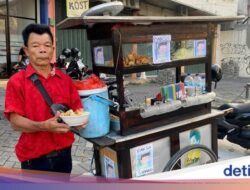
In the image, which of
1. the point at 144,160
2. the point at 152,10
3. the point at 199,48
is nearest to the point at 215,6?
the point at 152,10

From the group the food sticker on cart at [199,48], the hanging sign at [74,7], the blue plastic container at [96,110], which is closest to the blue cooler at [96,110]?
the blue plastic container at [96,110]

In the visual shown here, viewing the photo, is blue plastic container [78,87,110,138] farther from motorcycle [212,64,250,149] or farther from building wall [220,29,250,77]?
building wall [220,29,250,77]

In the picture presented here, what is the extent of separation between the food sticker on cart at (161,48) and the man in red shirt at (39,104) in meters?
0.74

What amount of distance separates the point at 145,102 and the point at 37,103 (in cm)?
108

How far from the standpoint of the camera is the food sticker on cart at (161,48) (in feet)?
9.11

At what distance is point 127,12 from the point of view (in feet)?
46.0

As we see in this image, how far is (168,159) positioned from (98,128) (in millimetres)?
789

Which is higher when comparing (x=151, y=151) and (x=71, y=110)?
(x=71, y=110)

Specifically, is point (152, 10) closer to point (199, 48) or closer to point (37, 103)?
point (199, 48)

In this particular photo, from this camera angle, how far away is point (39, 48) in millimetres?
2264

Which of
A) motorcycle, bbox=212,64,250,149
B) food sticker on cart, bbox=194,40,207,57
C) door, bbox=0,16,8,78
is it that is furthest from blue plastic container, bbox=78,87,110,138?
door, bbox=0,16,8,78

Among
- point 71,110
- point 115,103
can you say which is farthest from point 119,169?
point 71,110

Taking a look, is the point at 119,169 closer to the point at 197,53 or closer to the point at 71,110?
the point at 71,110

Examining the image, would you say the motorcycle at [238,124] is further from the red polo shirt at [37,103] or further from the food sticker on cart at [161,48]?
the red polo shirt at [37,103]
